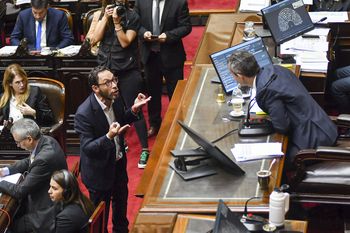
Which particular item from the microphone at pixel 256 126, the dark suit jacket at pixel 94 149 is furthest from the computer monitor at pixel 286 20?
the dark suit jacket at pixel 94 149

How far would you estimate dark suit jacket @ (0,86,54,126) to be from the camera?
6.13 metres

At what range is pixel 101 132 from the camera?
502 cm

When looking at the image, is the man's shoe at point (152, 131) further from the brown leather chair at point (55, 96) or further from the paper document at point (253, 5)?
the paper document at point (253, 5)

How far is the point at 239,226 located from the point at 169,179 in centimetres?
80

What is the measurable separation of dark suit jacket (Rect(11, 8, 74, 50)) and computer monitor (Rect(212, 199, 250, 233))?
3.93 metres

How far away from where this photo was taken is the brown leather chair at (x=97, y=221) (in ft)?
14.2

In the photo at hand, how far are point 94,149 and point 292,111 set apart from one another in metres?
1.28

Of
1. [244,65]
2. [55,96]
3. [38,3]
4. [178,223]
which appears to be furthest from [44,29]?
[178,223]

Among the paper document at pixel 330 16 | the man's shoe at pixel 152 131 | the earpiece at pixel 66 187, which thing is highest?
the paper document at pixel 330 16

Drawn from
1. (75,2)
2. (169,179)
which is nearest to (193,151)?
(169,179)

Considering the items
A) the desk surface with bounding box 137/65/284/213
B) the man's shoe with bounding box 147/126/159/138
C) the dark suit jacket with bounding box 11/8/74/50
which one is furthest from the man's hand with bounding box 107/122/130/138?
the dark suit jacket with bounding box 11/8/74/50

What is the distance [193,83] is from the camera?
5.62 meters

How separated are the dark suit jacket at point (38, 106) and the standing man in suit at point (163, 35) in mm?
Result: 1041

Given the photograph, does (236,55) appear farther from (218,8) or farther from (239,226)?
(218,8)
